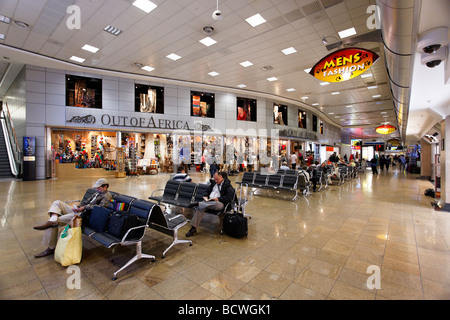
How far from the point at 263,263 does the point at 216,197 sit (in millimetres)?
1857

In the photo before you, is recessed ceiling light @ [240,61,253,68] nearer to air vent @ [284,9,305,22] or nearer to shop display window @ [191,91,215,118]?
air vent @ [284,9,305,22]

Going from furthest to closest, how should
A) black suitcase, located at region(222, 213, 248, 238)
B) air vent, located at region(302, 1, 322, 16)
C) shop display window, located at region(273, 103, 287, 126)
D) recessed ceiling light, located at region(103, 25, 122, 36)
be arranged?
shop display window, located at region(273, 103, 287, 126), recessed ceiling light, located at region(103, 25, 122, 36), air vent, located at region(302, 1, 322, 16), black suitcase, located at region(222, 213, 248, 238)

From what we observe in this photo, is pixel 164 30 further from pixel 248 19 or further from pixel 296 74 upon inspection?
pixel 296 74

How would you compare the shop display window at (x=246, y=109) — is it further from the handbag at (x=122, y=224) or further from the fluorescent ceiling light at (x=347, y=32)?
the handbag at (x=122, y=224)

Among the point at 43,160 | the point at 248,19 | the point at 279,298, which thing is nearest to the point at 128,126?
the point at 43,160

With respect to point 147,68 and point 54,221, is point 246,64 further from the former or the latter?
point 54,221

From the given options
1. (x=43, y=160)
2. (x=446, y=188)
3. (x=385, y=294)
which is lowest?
(x=385, y=294)

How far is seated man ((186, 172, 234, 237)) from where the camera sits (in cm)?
418

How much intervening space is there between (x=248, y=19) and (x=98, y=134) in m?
12.4

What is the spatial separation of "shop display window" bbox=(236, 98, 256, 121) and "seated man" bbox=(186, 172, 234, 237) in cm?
1440

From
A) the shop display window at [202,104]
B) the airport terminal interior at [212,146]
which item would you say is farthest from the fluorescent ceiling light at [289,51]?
the shop display window at [202,104]

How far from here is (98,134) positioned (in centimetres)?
1511

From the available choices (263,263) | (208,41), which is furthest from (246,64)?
(263,263)

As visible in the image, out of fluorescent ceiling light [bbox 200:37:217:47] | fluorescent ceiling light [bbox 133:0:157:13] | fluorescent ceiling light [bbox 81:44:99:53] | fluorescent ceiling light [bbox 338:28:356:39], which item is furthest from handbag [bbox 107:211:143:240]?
fluorescent ceiling light [bbox 81:44:99:53]
